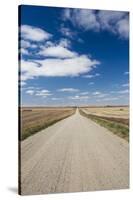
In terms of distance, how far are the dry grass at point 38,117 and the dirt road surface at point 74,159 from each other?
65 mm

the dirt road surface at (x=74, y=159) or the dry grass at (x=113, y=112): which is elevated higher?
the dry grass at (x=113, y=112)

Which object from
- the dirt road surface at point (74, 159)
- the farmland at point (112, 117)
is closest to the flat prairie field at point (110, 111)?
the farmland at point (112, 117)

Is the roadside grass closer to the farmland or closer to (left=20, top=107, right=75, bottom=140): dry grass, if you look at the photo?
the farmland

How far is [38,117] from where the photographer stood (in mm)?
5352

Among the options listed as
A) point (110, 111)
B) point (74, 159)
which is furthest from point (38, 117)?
point (110, 111)

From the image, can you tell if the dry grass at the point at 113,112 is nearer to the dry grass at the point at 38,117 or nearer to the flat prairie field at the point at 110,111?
the flat prairie field at the point at 110,111

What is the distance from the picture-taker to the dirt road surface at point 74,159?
5.20m

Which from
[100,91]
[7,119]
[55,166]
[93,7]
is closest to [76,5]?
[93,7]

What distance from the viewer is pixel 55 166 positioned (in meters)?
5.31

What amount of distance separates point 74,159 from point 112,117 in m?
0.78

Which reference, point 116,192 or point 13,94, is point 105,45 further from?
point 116,192

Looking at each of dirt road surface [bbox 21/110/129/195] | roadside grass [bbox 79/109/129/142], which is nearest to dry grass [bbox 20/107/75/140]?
dirt road surface [bbox 21/110/129/195]

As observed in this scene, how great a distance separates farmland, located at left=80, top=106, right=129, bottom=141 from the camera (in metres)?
5.58

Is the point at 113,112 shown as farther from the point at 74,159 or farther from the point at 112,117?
the point at 74,159
